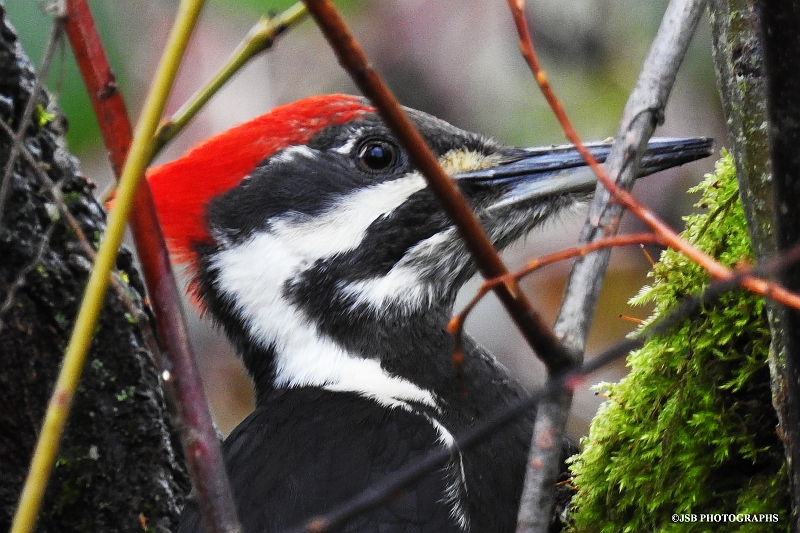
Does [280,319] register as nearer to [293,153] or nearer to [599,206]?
[293,153]

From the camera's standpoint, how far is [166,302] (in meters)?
1.41

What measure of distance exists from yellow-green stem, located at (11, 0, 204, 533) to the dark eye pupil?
1.26 meters

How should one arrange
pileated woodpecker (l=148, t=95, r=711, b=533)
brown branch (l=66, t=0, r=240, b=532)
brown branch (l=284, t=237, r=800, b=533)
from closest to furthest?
brown branch (l=284, t=237, r=800, b=533), brown branch (l=66, t=0, r=240, b=532), pileated woodpecker (l=148, t=95, r=711, b=533)

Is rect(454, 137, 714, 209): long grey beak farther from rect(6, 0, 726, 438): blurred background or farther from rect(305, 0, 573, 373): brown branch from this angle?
rect(6, 0, 726, 438): blurred background

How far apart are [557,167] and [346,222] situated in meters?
0.54

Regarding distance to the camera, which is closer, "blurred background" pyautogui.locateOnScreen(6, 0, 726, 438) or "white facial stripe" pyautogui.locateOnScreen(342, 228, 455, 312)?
"white facial stripe" pyautogui.locateOnScreen(342, 228, 455, 312)

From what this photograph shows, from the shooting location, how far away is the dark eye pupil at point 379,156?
252cm

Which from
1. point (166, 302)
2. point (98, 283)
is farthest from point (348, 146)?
point (98, 283)

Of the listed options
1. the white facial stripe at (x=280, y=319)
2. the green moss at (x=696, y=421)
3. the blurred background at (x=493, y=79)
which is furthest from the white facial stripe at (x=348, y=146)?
the blurred background at (x=493, y=79)

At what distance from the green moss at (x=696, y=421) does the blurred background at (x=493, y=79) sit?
2.12 meters

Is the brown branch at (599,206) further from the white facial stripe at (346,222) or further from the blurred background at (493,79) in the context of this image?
the blurred background at (493,79)

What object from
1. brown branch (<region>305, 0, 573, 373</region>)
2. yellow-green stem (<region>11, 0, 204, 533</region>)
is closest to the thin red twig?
brown branch (<region>305, 0, 573, 373</region>)

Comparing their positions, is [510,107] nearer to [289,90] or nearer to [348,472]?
[289,90]

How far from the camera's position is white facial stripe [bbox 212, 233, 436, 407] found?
2443mm
